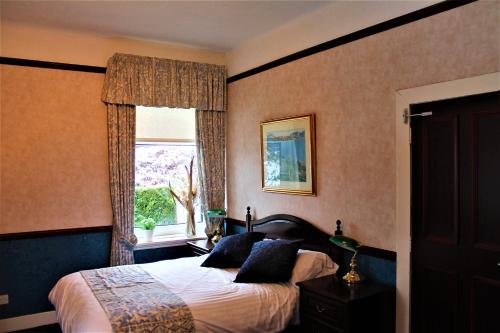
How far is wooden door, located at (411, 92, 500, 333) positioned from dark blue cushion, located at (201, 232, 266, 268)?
1.45 meters

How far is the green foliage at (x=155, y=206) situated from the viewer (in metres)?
4.80

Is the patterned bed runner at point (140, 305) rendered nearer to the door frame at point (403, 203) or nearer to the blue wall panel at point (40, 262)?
the blue wall panel at point (40, 262)

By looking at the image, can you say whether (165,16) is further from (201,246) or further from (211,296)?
(211,296)

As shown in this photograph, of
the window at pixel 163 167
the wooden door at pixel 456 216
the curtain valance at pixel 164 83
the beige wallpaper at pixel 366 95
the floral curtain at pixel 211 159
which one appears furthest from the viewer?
the floral curtain at pixel 211 159

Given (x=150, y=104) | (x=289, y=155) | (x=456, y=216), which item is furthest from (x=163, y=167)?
(x=456, y=216)

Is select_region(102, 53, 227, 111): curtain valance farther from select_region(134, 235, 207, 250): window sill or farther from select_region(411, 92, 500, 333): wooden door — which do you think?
select_region(411, 92, 500, 333): wooden door

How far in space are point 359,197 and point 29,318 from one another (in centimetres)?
332

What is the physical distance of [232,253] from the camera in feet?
12.1

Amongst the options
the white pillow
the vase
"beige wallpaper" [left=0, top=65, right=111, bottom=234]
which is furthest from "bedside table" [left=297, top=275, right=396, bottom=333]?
"beige wallpaper" [left=0, top=65, right=111, bottom=234]

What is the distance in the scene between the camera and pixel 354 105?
10.8 feet

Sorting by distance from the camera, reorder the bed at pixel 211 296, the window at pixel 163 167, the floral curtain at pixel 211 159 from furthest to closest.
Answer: the floral curtain at pixel 211 159
the window at pixel 163 167
the bed at pixel 211 296

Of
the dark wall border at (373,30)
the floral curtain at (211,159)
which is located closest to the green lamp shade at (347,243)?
the dark wall border at (373,30)

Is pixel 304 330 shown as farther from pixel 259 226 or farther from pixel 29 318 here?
pixel 29 318

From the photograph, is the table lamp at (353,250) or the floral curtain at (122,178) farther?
the floral curtain at (122,178)
